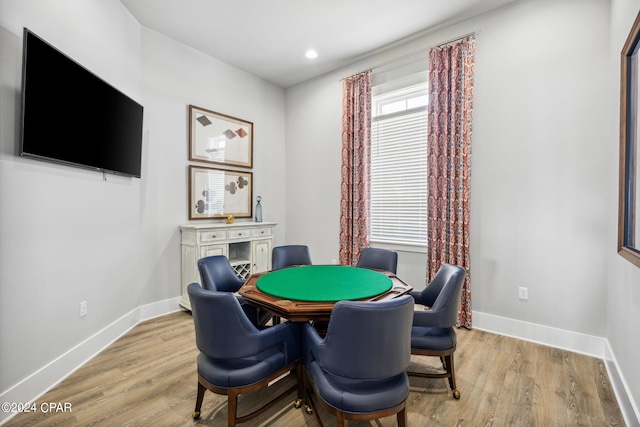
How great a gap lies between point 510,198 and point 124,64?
14.1ft

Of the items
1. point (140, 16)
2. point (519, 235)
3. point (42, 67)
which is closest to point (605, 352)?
point (519, 235)

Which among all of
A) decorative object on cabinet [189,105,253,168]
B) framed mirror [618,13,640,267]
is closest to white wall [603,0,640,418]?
framed mirror [618,13,640,267]

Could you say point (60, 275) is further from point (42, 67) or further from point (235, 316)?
point (235, 316)

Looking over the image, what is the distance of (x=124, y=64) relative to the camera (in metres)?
3.17

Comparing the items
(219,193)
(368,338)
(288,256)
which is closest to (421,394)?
(368,338)

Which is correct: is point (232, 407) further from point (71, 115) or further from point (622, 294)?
point (622, 294)

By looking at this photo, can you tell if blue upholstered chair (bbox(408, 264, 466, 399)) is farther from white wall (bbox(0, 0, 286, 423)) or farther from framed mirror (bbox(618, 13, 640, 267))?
white wall (bbox(0, 0, 286, 423))

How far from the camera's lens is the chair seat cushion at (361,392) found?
1.44 metres

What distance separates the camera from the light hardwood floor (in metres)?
1.87

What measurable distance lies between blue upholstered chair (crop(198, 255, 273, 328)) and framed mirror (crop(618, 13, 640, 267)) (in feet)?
8.06

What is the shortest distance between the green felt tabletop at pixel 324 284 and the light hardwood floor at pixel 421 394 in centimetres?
76

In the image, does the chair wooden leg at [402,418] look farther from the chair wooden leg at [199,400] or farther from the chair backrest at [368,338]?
the chair wooden leg at [199,400]

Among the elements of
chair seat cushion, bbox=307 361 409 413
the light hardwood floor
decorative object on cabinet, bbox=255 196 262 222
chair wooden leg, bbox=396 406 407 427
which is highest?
decorative object on cabinet, bbox=255 196 262 222

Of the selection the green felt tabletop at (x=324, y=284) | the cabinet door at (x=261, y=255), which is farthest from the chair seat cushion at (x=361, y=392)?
the cabinet door at (x=261, y=255)
